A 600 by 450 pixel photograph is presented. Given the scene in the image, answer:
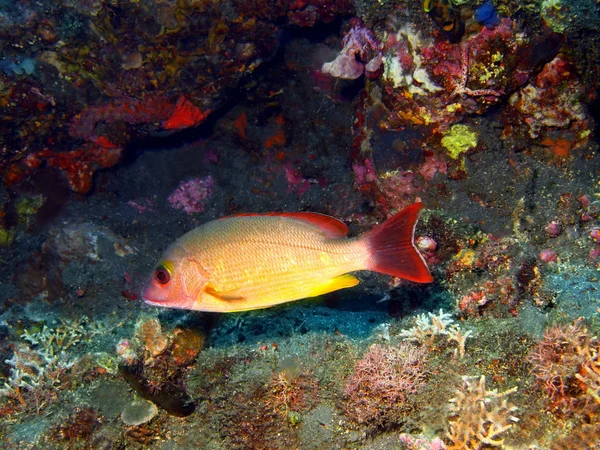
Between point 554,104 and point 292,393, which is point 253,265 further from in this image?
point 554,104

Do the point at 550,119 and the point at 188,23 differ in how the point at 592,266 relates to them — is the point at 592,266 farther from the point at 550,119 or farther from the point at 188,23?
the point at 188,23

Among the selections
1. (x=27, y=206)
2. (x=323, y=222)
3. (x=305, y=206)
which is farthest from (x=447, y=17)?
(x=27, y=206)

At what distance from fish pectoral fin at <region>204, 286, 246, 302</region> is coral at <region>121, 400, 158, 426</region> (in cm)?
194

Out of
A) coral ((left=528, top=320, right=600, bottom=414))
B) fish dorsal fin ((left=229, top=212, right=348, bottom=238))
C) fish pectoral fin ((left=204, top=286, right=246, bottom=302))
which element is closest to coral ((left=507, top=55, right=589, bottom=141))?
coral ((left=528, top=320, right=600, bottom=414))

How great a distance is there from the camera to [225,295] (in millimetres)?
2602

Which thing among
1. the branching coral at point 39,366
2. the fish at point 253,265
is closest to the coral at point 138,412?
the branching coral at point 39,366

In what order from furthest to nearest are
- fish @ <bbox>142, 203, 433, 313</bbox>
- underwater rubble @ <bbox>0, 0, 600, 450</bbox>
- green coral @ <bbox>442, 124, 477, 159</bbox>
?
1. green coral @ <bbox>442, 124, 477, 159</bbox>
2. underwater rubble @ <bbox>0, 0, 600, 450</bbox>
3. fish @ <bbox>142, 203, 433, 313</bbox>

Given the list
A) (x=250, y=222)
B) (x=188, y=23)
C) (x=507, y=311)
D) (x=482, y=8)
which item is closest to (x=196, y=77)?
(x=188, y=23)

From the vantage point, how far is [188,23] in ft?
20.4

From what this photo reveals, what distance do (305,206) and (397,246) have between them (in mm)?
4666

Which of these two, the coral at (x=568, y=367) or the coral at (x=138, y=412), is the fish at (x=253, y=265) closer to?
the coral at (x=568, y=367)

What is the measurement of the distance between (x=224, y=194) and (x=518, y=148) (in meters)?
5.10

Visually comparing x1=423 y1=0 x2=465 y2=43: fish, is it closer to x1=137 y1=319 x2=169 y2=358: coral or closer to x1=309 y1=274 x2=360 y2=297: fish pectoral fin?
x1=309 y1=274 x2=360 y2=297: fish pectoral fin

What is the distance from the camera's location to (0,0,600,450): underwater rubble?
3.13 metres
